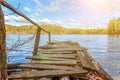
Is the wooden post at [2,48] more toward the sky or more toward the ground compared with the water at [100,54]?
more toward the sky

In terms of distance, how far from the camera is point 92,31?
630 ft

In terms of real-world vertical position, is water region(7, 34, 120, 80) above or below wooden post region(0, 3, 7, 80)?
below

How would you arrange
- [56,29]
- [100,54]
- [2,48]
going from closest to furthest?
[2,48] < [100,54] < [56,29]

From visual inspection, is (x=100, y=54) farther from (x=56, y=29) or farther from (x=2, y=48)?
(x=56, y=29)

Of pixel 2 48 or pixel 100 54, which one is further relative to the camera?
pixel 100 54

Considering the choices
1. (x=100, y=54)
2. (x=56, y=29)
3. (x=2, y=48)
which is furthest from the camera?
(x=56, y=29)

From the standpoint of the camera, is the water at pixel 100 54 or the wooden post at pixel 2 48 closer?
the wooden post at pixel 2 48

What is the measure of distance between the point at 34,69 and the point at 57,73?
819 millimetres

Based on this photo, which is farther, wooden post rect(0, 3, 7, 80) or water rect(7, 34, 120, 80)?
water rect(7, 34, 120, 80)

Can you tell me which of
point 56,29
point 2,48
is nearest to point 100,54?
point 2,48

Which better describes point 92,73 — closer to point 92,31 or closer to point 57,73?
point 57,73

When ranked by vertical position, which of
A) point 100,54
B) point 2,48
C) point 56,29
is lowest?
point 100,54

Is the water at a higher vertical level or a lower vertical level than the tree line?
lower

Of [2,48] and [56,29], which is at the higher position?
[56,29]
